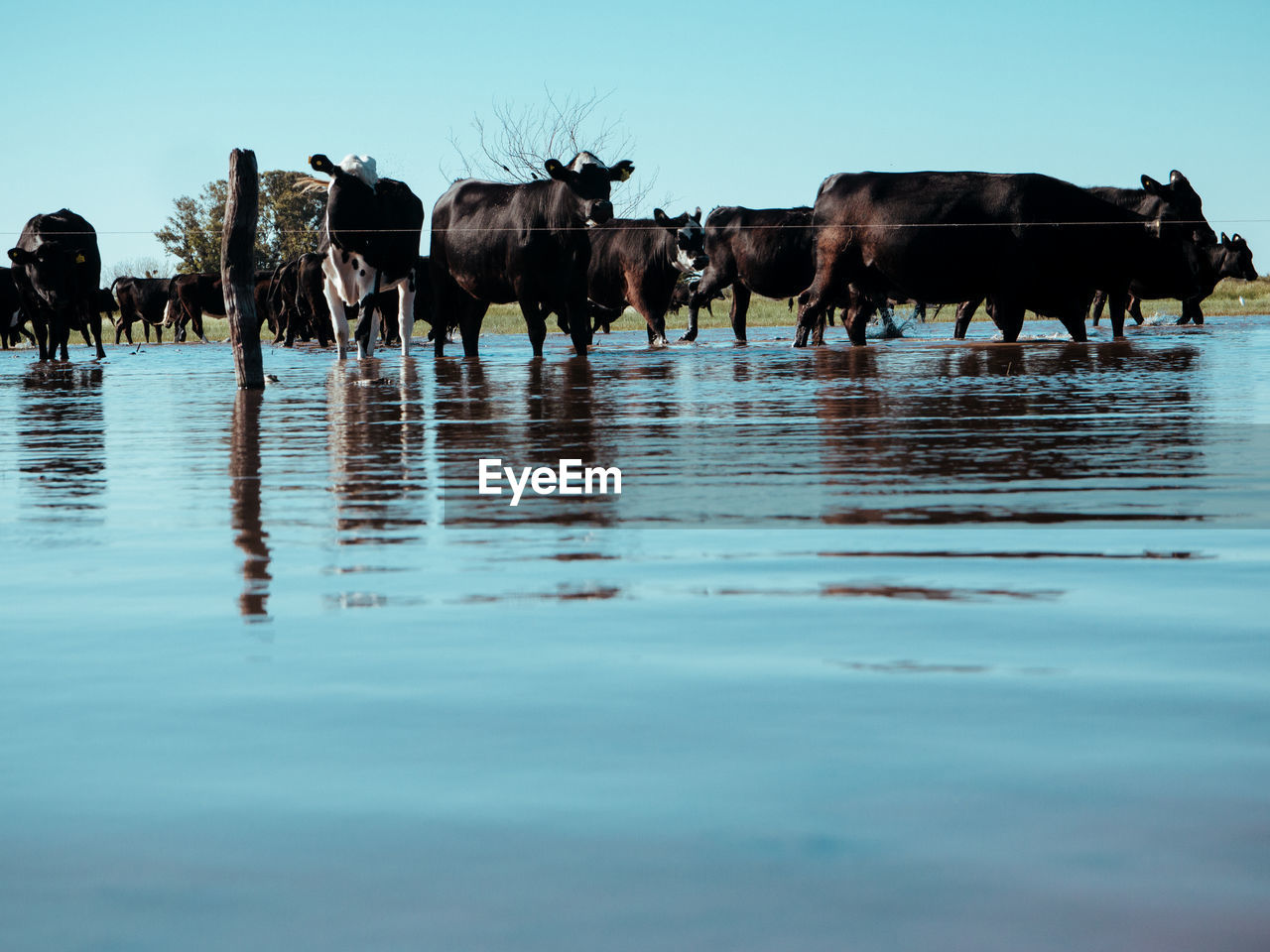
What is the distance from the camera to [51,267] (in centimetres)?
2005

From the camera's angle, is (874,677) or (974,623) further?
(974,623)

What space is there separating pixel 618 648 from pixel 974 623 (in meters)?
0.64

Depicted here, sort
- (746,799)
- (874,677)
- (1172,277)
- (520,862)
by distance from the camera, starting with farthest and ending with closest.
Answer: (1172,277)
(874,677)
(746,799)
(520,862)

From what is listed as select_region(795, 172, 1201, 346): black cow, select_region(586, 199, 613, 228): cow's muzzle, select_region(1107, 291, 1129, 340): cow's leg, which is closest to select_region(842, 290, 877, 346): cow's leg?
select_region(795, 172, 1201, 346): black cow

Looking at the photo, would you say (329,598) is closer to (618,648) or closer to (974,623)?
(618,648)

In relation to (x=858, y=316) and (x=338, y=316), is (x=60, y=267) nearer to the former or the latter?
(x=338, y=316)

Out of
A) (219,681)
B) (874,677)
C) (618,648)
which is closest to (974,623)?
(874,677)

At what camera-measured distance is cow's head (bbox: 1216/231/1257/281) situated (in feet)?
85.8

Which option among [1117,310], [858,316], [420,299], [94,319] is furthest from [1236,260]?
[94,319]

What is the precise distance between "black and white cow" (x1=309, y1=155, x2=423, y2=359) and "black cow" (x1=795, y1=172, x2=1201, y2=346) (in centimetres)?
471

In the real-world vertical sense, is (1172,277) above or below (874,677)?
Result: above

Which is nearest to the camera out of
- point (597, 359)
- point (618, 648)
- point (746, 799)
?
point (746, 799)

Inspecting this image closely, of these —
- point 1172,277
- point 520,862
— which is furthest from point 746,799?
point 1172,277

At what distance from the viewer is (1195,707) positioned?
6.89ft
